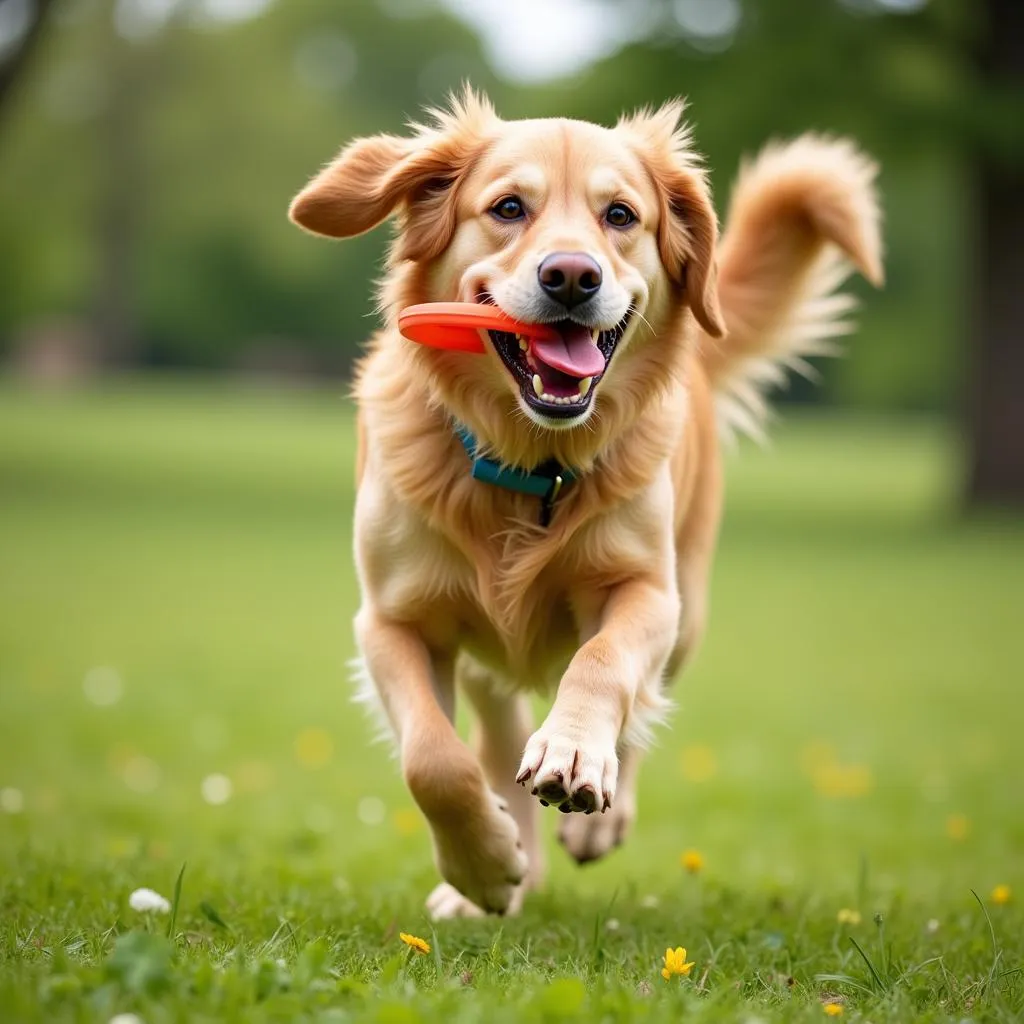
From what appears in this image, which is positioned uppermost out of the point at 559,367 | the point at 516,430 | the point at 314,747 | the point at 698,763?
the point at 559,367

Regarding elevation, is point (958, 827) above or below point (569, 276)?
below

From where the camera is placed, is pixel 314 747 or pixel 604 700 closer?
pixel 604 700

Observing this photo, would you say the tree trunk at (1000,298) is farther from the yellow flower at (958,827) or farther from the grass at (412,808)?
the yellow flower at (958,827)

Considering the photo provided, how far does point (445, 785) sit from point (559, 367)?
1.12 m

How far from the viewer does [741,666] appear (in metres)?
11.0

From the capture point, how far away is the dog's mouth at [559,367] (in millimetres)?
3871

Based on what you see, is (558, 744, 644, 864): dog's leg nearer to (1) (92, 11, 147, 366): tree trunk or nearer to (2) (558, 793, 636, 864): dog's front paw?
(2) (558, 793, 636, 864): dog's front paw

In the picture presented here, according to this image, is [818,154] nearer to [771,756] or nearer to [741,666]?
[771,756]

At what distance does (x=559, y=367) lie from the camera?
3861 mm

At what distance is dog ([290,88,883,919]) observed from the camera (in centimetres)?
388

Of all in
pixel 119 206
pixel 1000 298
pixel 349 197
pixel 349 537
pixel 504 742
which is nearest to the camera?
pixel 349 197

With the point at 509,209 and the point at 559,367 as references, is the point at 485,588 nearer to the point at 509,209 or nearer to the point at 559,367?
the point at 559,367

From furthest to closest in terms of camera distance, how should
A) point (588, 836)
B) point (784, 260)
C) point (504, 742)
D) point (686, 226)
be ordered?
1. point (784, 260)
2. point (504, 742)
3. point (588, 836)
4. point (686, 226)

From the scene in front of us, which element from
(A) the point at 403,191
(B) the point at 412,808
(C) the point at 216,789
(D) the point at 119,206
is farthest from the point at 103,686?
(D) the point at 119,206
